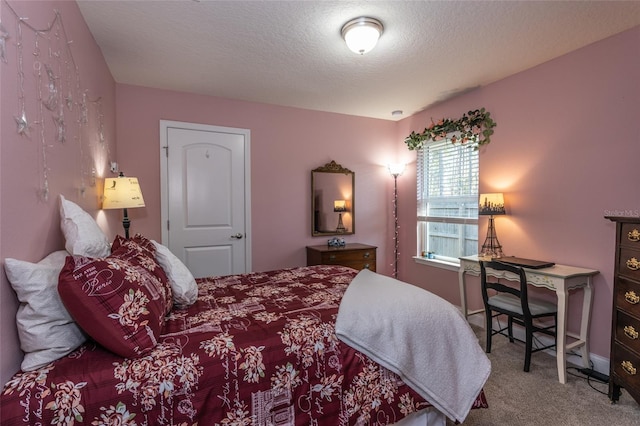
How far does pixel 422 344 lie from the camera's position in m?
1.50

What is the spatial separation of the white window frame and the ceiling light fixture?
1.88m

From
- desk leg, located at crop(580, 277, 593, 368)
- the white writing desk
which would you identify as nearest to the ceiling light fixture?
the white writing desk

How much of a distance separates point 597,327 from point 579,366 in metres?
0.34

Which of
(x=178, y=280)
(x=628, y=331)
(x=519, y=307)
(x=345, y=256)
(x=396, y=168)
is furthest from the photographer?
(x=396, y=168)

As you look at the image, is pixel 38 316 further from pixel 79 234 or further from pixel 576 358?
pixel 576 358

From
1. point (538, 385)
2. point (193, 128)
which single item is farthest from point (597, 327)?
point (193, 128)

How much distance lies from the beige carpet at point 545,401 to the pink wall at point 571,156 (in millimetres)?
407

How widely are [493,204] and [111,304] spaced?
302 centimetres

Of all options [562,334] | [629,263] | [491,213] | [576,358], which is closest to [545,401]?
[562,334]

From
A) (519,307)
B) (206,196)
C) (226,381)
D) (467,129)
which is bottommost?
(519,307)

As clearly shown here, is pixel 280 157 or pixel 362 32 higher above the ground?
pixel 362 32

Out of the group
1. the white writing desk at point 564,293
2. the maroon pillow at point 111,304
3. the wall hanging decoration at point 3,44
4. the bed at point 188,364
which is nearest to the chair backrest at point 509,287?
the white writing desk at point 564,293

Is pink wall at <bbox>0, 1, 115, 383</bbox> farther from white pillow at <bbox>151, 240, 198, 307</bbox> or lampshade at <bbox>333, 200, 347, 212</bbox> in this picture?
lampshade at <bbox>333, 200, 347, 212</bbox>

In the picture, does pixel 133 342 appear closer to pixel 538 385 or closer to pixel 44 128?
pixel 44 128
